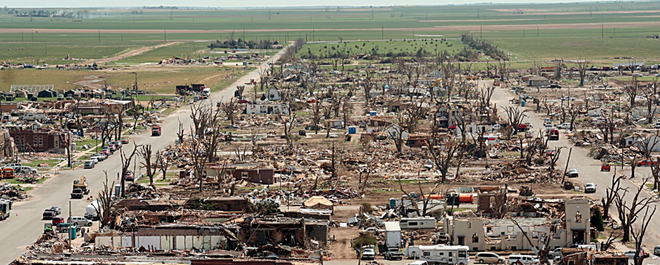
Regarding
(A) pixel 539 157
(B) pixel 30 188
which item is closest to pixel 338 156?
(A) pixel 539 157

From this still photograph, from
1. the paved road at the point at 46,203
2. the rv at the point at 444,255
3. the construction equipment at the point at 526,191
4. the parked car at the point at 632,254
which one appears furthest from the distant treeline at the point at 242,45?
the rv at the point at 444,255

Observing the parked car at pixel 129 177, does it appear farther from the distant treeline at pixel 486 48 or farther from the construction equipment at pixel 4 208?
the distant treeline at pixel 486 48

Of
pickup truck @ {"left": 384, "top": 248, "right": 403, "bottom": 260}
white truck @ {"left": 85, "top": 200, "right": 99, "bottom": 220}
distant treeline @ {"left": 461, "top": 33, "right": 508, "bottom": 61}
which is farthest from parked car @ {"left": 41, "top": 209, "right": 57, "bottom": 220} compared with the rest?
distant treeline @ {"left": 461, "top": 33, "right": 508, "bottom": 61}

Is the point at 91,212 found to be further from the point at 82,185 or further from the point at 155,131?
the point at 155,131

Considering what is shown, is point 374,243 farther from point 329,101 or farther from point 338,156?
point 329,101

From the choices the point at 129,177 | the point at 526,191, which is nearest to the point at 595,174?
the point at 526,191
